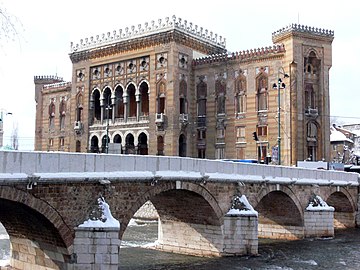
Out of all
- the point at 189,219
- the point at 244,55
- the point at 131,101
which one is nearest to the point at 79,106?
the point at 131,101

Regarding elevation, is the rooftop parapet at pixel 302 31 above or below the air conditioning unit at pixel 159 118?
above

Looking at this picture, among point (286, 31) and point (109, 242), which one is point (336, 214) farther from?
point (109, 242)

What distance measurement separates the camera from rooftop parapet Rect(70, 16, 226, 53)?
44438 mm

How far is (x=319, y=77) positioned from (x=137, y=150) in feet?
56.6

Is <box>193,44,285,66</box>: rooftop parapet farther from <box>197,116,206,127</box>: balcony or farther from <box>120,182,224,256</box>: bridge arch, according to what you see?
<box>120,182,224,256</box>: bridge arch

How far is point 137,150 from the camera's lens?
46.7 metres

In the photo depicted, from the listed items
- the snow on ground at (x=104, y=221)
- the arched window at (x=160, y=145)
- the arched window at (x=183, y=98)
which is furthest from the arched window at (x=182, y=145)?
the snow on ground at (x=104, y=221)

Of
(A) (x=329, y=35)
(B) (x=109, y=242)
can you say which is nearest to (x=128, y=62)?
(A) (x=329, y=35)

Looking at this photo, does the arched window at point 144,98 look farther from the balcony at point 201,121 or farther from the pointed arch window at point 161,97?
the balcony at point 201,121

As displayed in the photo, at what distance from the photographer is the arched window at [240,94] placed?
142ft

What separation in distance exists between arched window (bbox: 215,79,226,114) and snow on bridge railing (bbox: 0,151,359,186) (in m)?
17.1

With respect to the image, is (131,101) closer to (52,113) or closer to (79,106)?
(79,106)

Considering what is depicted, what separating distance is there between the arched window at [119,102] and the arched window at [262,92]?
522 inches

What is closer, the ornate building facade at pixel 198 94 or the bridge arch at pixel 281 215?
the bridge arch at pixel 281 215
